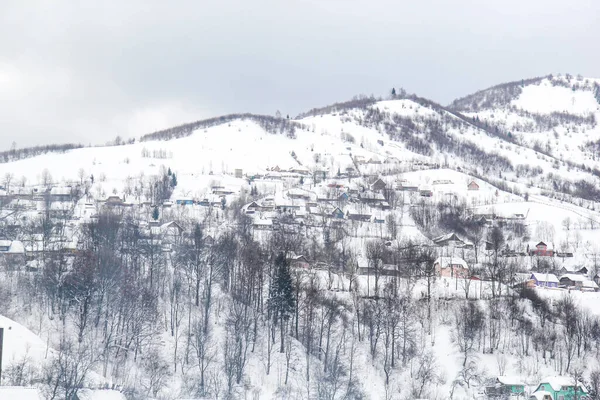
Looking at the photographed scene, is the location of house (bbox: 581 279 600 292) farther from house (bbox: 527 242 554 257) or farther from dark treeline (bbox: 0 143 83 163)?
dark treeline (bbox: 0 143 83 163)


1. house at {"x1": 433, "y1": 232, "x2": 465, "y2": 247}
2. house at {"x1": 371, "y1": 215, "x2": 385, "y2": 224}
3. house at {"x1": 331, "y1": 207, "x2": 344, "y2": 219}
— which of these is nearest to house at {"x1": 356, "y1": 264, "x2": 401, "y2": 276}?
house at {"x1": 433, "y1": 232, "x2": 465, "y2": 247}

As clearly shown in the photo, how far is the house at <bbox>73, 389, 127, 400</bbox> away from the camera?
→ 31.3 metres

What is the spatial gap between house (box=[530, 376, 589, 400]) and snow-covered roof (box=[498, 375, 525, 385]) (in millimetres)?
1304

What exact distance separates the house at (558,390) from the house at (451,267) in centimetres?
1698

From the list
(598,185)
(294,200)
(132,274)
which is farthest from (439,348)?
(598,185)

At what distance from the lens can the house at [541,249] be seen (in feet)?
232

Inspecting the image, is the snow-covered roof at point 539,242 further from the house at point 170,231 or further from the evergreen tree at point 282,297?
the house at point 170,231

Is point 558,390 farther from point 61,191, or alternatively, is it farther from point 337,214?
point 61,191

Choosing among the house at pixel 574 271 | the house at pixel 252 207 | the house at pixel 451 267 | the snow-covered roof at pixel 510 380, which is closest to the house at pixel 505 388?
the snow-covered roof at pixel 510 380

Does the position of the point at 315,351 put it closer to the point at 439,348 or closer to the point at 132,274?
the point at 439,348

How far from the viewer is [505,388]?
42.9 meters

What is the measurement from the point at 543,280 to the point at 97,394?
133ft

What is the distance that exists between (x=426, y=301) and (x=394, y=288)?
2517 mm

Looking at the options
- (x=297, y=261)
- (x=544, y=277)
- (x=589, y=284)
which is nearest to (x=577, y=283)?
(x=589, y=284)
